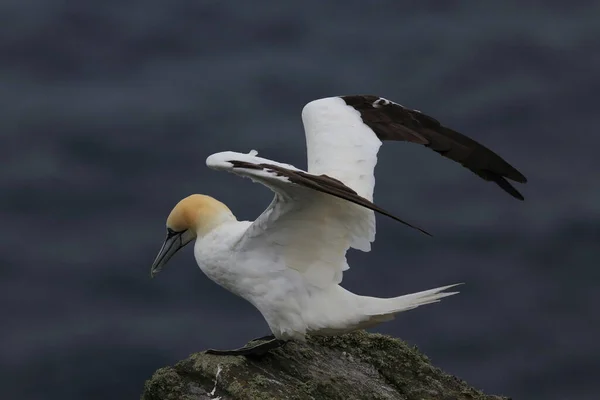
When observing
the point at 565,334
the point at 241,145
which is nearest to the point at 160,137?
the point at 241,145

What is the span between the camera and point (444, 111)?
48.1 feet

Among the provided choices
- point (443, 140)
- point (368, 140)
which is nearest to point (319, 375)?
point (368, 140)

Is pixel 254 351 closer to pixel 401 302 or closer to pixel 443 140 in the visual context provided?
pixel 401 302

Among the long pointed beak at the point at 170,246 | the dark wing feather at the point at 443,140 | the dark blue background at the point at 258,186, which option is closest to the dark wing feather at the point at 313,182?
the dark wing feather at the point at 443,140

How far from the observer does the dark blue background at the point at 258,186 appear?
13.1 metres

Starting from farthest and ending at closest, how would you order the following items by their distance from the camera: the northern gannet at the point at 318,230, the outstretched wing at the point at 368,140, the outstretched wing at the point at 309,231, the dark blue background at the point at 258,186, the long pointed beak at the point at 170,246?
1. the dark blue background at the point at 258,186
2. the long pointed beak at the point at 170,246
3. the outstretched wing at the point at 368,140
4. the northern gannet at the point at 318,230
5. the outstretched wing at the point at 309,231

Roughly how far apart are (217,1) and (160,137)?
2750mm

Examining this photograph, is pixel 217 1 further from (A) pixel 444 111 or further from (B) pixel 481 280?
(B) pixel 481 280

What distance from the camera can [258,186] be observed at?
45.5ft


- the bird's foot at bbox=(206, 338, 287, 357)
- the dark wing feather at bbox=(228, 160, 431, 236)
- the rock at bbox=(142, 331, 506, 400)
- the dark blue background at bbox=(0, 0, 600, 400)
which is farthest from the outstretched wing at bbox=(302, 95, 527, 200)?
the dark blue background at bbox=(0, 0, 600, 400)

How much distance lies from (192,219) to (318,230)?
3.58ft

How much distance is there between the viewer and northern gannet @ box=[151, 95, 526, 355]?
8109mm

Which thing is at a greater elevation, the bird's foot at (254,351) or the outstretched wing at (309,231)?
the outstretched wing at (309,231)

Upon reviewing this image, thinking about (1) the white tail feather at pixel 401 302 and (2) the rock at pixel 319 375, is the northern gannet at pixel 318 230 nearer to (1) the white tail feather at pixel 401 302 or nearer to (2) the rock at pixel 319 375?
(1) the white tail feather at pixel 401 302
